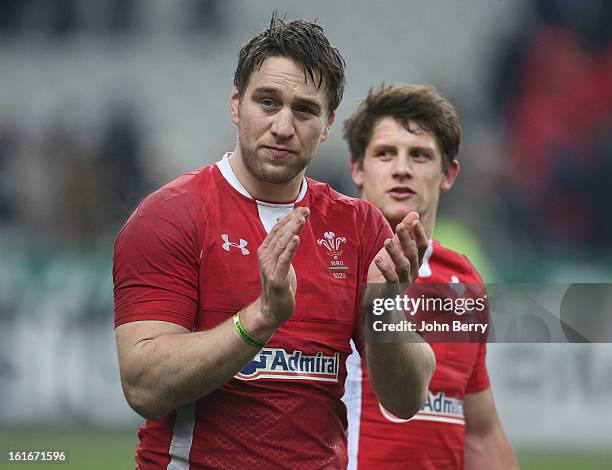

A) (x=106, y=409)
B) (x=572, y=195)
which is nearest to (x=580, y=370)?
(x=572, y=195)

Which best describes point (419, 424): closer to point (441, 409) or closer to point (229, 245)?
point (441, 409)

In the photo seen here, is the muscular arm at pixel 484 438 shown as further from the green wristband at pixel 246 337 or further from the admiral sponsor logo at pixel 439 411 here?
the green wristband at pixel 246 337

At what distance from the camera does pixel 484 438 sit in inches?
161

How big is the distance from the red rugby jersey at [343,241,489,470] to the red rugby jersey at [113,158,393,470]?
0.91 metres

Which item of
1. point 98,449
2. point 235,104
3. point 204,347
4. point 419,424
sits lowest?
point 204,347

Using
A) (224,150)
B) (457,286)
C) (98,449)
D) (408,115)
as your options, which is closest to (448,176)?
(408,115)

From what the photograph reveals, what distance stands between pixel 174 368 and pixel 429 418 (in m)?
1.60

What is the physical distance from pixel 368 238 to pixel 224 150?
5.32 meters

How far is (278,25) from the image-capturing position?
294cm

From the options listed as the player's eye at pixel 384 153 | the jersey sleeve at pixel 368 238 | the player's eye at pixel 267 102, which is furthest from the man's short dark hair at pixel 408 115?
the player's eye at pixel 267 102

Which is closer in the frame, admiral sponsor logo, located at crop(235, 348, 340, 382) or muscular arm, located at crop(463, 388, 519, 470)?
admiral sponsor logo, located at crop(235, 348, 340, 382)

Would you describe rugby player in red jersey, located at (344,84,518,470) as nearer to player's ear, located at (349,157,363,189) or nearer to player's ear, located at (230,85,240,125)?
player's ear, located at (349,157,363,189)

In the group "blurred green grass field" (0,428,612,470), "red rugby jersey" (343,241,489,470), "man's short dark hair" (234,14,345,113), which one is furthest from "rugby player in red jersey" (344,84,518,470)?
"blurred green grass field" (0,428,612,470)

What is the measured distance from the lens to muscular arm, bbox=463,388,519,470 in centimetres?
406
